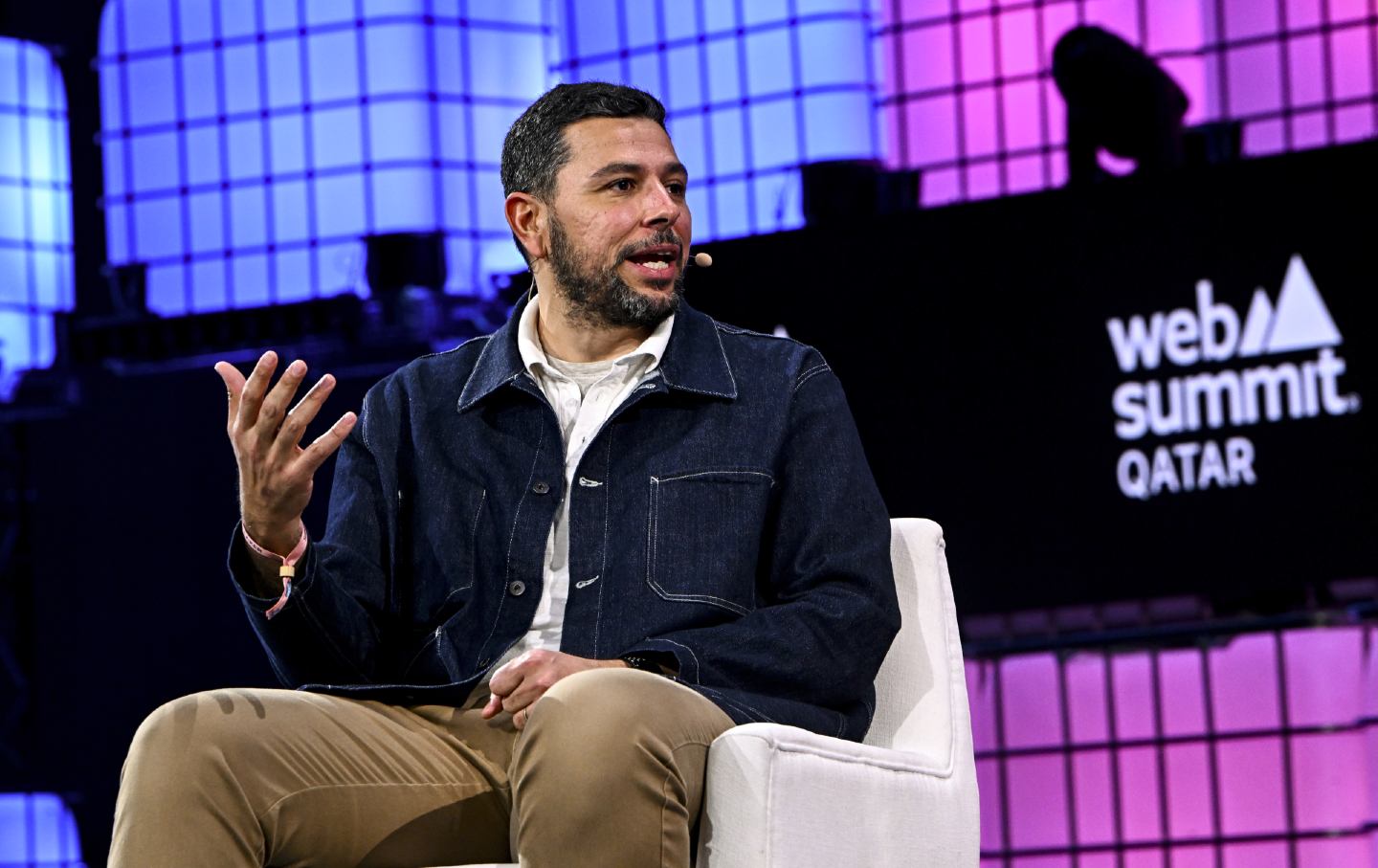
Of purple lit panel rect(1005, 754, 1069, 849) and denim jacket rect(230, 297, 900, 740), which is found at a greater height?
denim jacket rect(230, 297, 900, 740)

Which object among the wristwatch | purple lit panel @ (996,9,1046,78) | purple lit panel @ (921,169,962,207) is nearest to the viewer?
the wristwatch

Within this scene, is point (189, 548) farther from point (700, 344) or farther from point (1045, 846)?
point (700, 344)

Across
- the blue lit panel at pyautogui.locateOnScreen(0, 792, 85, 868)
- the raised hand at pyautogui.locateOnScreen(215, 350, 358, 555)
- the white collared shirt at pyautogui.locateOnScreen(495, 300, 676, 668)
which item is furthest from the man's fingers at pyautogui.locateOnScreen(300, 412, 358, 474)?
the blue lit panel at pyautogui.locateOnScreen(0, 792, 85, 868)

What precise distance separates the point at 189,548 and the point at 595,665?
427 cm

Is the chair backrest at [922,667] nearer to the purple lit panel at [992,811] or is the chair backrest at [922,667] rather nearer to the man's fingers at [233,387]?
the man's fingers at [233,387]

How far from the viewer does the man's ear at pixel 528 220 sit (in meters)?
2.92

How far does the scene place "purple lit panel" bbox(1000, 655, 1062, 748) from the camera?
6137 millimetres

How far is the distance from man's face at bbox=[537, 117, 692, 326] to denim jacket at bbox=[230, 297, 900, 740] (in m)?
0.08

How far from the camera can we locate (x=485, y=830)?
2484mm

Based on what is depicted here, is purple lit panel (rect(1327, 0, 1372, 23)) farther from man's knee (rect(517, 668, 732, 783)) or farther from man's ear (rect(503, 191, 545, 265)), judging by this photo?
man's knee (rect(517, 668, 732, 783))

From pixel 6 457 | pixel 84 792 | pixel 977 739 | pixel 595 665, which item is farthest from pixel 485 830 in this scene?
pixel 6 457

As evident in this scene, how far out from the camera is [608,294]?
9.21 ft

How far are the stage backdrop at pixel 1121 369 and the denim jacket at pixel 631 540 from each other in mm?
2768

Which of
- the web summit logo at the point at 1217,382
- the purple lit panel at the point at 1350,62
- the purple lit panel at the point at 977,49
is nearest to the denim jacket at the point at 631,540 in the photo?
the web summit logo at the point at 1217,382
